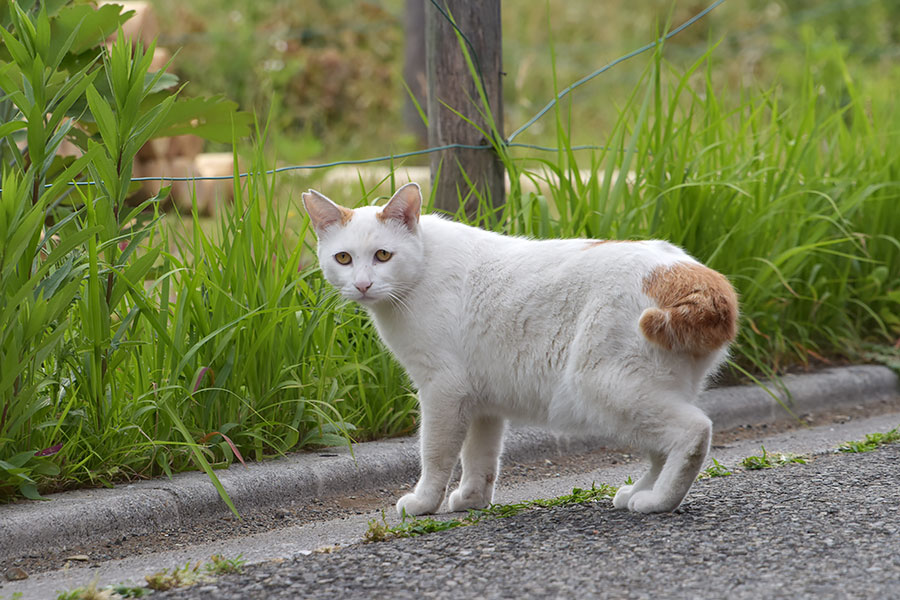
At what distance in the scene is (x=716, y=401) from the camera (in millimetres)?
4145

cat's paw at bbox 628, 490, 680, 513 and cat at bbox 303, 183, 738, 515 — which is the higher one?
cat at bbox 303, 183, 738, 515

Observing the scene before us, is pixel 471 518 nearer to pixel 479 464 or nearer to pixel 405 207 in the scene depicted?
pixel 479 464

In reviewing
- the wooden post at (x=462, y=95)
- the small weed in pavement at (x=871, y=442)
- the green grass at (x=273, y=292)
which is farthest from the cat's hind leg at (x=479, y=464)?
the small weed in pavement at (x=871, y=442)

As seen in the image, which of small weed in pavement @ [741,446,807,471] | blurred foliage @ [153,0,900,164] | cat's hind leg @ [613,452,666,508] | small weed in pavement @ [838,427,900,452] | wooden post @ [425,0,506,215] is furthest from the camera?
blurred foliage @ [153,0,900,164]

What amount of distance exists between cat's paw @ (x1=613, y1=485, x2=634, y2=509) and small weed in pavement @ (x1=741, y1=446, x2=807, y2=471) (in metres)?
0.72

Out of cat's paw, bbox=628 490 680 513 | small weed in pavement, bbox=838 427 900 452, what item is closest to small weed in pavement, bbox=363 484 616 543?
cat's paw, bbox=628 490 680 513

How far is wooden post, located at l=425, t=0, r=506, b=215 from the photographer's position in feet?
13.3

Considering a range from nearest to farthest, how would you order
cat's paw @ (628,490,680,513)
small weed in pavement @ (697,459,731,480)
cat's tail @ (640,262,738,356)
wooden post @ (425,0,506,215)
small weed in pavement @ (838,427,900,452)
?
cat's tail @ (640,262,738,356), cat's paw @ (628,490,680,513), small weed in pavement @ (697,459,731,480), small weed in pavement @ (838,427,900,452), wooden post @ (425,0,506,215)

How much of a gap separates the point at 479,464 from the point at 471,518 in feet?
0.92

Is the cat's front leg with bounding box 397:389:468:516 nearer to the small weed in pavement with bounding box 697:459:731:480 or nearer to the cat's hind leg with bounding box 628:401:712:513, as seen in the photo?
the cat's hind leg with bounding box 628:401:712:513

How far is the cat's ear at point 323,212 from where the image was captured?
9.89ft

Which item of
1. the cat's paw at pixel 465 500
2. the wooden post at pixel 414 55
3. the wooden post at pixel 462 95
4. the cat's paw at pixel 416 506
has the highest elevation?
the wooden post at pixel 414 55

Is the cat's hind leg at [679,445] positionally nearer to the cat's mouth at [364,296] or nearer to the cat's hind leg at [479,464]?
the cat's hind leg at [479,464]

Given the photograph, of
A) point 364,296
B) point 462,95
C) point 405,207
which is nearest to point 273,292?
point 364,296
